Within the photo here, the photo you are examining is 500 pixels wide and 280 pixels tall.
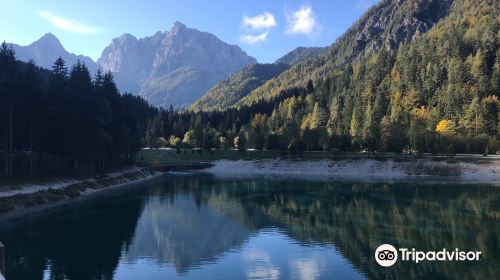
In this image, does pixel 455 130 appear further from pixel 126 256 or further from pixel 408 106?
pixel 126 256

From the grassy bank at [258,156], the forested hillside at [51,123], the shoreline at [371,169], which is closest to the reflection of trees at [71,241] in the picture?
the forested hillside at [51,123]

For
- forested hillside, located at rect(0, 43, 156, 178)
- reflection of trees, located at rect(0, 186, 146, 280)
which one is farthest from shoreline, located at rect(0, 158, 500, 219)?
reflection of trees, located at rect(0, 186, 146, 280)

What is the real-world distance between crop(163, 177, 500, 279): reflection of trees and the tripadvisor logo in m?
0.85

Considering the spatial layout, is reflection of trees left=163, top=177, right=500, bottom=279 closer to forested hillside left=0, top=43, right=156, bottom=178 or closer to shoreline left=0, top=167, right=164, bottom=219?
shoreline left=0, top=167, right=164, bottom=219

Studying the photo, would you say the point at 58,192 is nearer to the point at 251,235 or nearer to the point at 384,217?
the point at 251,235

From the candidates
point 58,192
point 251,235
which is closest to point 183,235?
point 251,235

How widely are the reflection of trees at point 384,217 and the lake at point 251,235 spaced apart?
0.14 metres

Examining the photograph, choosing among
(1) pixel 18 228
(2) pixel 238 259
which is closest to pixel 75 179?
(1) pixel 18 228

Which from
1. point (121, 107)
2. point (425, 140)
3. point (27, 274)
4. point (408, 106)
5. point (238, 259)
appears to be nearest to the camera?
point (27, 274)

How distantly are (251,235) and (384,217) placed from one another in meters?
20.4

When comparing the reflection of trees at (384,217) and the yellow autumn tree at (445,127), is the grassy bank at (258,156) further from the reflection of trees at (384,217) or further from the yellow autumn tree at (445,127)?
the reflection of trees at (384,217)

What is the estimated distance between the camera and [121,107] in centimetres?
12825

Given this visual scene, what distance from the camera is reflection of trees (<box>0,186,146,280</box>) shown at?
3378 cm

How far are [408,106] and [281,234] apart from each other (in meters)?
165
